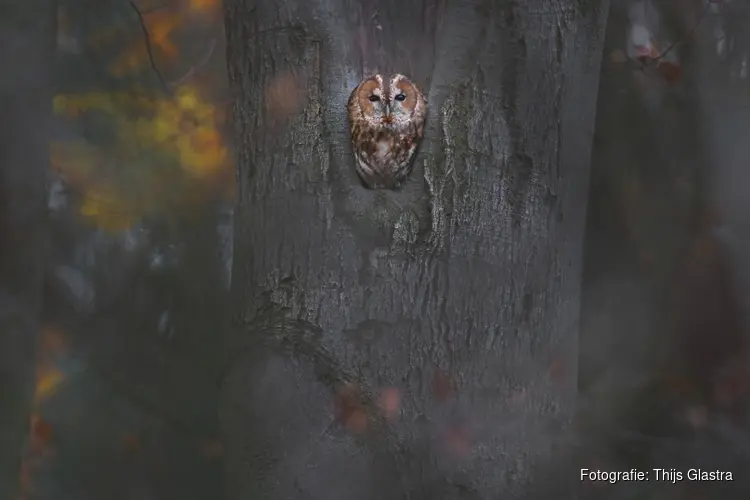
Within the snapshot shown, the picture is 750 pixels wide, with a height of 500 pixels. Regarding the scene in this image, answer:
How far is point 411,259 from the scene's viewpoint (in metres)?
1.17

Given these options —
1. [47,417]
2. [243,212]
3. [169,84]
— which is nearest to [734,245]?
[169,84]

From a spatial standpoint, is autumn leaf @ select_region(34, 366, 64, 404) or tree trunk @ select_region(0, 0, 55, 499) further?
autumn leaf @ select_region(34, 366, 64, 404)

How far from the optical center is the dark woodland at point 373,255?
3.84 ft

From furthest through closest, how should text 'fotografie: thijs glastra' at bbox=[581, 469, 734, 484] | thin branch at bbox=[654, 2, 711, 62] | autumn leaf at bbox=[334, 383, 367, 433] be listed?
thin branch at bbox=[654, 2, 711, 62]
text 'fotografie: thijs glastra' at bbox=[581, 469, 734, 484]
autumn leaf at bbox=[334, 383, 367, 433]

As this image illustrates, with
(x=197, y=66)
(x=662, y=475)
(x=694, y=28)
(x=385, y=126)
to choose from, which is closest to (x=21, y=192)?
(x=197, y=66)

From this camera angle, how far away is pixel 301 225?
1.19 metres

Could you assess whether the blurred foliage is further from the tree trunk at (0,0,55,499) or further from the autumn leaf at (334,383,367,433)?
the autumn leaf at (334,383,367,433)

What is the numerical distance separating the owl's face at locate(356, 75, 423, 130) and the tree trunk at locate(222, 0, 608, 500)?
0.06 ft

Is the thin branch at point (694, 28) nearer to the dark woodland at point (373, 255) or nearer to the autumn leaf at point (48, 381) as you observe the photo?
the dark woodland at point (373, 255)

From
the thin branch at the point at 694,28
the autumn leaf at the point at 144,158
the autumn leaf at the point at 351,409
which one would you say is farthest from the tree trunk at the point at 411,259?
the autumn leaf at the point at 144,158

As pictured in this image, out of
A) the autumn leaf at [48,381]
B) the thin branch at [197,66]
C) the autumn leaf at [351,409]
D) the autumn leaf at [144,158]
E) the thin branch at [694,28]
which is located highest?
the thin branch at [694,28]

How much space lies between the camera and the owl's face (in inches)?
47.8

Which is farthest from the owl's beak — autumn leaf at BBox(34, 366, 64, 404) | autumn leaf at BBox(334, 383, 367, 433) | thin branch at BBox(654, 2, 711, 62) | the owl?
autumn leaf at BBox(34, 366, 64, 404)

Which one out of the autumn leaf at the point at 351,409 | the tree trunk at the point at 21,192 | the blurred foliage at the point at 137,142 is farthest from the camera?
the blurred foliage at the point at 137,142
